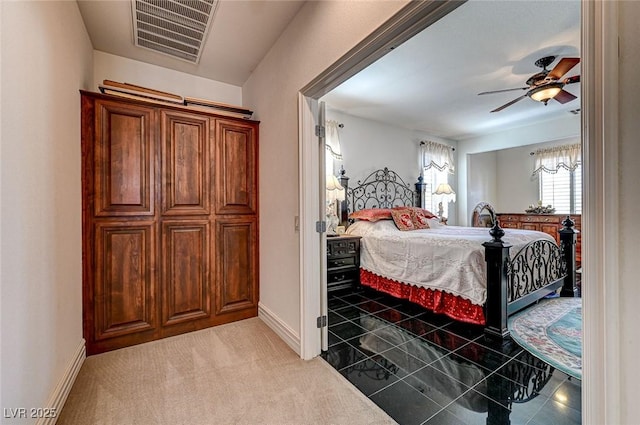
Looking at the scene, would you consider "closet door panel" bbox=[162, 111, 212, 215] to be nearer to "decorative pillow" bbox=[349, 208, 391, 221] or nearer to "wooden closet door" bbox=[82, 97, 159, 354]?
"wooden closet door" bbox=[82, 97, 159, 354]

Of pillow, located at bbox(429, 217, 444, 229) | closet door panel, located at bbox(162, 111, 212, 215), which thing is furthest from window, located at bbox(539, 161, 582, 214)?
closet door panel, located at bbox(162, 111, 212, 215)

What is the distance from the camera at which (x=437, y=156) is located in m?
6.01

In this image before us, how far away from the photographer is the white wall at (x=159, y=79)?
264cm

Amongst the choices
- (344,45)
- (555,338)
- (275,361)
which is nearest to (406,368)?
(275,361)

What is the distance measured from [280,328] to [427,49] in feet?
10.0

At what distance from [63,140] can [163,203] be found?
0.83m

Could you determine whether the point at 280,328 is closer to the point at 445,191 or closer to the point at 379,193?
the point at 379,193

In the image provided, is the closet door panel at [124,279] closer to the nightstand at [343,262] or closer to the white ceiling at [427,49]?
the white ceiling at [427,49]

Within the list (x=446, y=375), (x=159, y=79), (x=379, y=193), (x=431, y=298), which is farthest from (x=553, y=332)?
(x=159, y=79)

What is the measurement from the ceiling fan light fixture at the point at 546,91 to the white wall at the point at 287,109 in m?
2.59

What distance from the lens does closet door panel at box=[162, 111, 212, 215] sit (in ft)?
8.04

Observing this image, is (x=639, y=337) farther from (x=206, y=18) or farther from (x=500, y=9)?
(x=206, y=18)

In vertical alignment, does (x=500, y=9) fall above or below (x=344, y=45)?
above

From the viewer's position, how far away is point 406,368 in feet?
6.48
